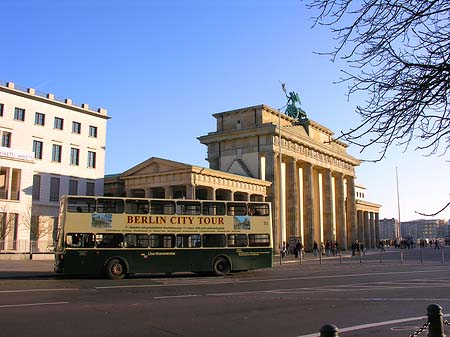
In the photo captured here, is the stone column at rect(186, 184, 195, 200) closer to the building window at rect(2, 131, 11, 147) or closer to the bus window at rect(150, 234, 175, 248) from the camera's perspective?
the building window at rect(2, 131, 11, 147)

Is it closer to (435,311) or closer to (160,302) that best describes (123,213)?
(160,302)

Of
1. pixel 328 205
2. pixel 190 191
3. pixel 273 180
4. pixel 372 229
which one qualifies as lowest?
pixel 372 229

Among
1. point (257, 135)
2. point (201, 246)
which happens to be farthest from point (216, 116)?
point (201, 246)

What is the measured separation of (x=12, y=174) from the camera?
50031 mm

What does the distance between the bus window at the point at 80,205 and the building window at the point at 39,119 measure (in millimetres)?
35662

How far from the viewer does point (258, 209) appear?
27.7 m

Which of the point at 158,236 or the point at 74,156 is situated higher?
the point at 74,156

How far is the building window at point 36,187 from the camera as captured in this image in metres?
54.3

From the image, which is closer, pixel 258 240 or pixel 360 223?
pixel 258 240

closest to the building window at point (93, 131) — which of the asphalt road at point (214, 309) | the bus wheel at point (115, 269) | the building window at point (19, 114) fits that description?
the building window at point (19, 114)

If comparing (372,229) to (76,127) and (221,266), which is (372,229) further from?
(221,266)

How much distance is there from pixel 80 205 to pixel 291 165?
46.6m

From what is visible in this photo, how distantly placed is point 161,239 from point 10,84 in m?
36.7

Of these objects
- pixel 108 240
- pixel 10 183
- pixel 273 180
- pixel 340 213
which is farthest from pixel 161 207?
pixel 340 213
